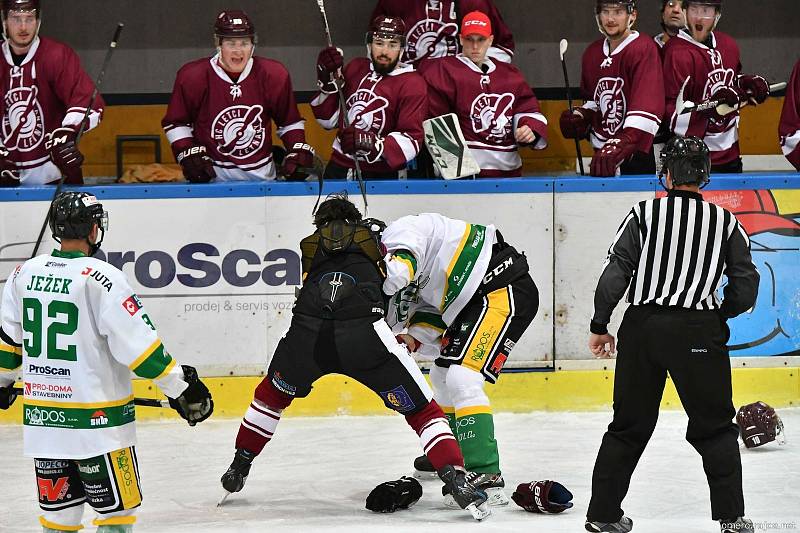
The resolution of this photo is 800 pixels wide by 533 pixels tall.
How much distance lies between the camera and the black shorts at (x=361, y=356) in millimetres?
4215

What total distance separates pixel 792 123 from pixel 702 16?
660 millimetres

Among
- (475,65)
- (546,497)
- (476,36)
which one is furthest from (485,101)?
(546,497)

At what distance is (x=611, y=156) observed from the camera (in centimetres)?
596

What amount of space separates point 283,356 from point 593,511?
3.65 ft

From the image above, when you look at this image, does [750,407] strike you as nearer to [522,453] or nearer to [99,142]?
[522,453]

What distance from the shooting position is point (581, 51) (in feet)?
25.3

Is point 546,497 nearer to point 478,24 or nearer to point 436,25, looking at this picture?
point 478,24

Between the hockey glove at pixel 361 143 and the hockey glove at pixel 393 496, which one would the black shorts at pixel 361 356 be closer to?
the hockey glove at pixel 393 496

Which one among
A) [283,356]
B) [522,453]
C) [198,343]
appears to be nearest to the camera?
[283,356]

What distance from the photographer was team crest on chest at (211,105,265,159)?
20.1 feet

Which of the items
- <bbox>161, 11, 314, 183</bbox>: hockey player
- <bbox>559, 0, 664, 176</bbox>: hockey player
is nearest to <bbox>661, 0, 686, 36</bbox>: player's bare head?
<bbox>559, 0, 664, 176</bbox>: hockey player

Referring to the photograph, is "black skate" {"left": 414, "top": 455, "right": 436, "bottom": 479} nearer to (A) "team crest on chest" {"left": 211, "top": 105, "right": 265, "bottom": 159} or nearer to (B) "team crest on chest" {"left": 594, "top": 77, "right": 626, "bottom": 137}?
(A) "team crest on chest" {"left": 211, "top": 105, "right": 265, "bottom": 159}

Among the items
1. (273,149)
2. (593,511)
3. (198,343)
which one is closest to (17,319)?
(593,511)

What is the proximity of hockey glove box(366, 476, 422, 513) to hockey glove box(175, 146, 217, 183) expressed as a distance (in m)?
2.04
